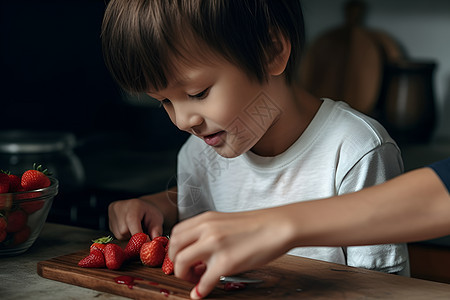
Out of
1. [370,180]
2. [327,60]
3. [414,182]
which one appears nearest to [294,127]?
[370,180]

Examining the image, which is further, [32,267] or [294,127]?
[294,127]

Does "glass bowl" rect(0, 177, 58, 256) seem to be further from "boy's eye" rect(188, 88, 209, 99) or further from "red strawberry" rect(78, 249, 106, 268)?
"boy's eye" rect(188, 88, 209, 99)

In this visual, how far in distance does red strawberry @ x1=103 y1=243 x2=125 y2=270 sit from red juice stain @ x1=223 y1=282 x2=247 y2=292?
0.58ft

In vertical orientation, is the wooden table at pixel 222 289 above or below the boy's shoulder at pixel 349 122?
below

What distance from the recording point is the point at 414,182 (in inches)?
28.4

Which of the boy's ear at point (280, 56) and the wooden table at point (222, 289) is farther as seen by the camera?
the boy's ear at point (280, 56)

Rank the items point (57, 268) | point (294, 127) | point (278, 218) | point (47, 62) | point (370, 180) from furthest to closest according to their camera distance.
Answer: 1. point (47, 62)
2. point (294, 127)
3. point (370, 180)
4. point (57, 268)
5. point (278, 218)

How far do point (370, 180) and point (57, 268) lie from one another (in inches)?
21.1

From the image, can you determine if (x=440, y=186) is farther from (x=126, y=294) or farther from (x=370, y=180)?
(x=126, y=294)

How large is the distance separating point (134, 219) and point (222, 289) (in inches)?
13.3

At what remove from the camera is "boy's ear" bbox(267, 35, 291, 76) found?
3.25 ft

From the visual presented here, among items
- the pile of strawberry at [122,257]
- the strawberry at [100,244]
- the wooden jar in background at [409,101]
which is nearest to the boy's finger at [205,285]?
the pile of strawberry at [122,257]

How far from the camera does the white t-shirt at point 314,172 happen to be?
1014mm

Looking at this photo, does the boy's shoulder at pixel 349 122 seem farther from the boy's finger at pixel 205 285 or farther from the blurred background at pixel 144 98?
the blurred background at pixel 144 98
